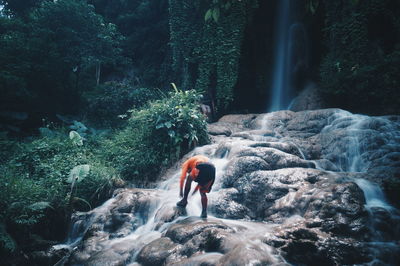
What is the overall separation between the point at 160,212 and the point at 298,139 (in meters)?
5.57

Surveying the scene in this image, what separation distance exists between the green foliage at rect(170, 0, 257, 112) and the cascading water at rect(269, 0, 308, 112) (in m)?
3.14

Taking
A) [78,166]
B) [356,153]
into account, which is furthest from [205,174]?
[356,153]

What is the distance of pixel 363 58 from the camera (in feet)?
37.4

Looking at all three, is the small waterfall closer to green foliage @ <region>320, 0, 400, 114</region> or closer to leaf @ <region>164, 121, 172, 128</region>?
leaf @ <region>164, 121, 172, 128</region>

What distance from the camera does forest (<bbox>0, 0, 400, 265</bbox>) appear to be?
424cm

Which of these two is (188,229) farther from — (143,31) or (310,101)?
(143,31)

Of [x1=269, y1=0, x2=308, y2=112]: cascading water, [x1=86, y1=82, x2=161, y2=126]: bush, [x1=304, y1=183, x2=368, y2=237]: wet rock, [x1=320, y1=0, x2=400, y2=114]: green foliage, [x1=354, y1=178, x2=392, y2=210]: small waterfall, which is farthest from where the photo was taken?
[x1=269, y1=0, x2=308, y2=112]: cascading water

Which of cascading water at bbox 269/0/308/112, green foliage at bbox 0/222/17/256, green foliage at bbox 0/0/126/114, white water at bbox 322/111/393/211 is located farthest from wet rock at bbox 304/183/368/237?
green foliage at bbox 0/0/126/114

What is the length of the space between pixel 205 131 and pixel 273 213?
4.98 metres

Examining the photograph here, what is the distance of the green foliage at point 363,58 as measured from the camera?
33.2ft

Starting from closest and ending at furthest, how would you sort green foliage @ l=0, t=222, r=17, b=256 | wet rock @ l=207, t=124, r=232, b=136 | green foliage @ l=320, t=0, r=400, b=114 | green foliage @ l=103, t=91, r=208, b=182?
green foliage @ l=0, t=222, r=17, b=256
green foliage @ l=103, t=91, r=208, b=182
green foliage @ l=320, t=0, r=400, b=114
wet rock @ l=207, t=124, r=232, b=136

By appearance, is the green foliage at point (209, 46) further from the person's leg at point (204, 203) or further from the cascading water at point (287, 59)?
the person's leg at point (204, 203)

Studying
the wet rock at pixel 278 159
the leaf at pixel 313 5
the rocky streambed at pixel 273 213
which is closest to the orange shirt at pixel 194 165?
the rocky streambed at pixel 273 213

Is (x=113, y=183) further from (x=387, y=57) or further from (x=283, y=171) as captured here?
(x=387, y=57)
